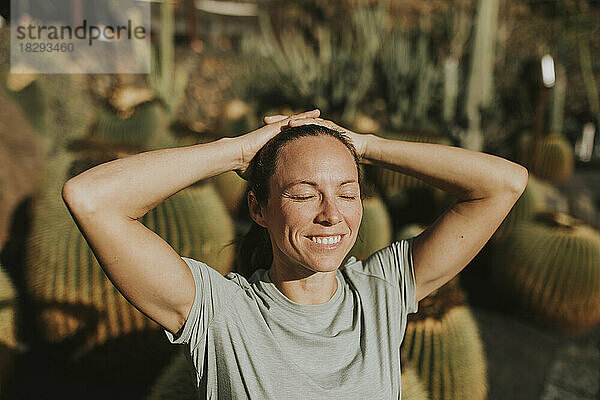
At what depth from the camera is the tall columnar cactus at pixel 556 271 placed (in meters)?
3.65

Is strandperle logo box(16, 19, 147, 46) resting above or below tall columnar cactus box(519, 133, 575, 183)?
above

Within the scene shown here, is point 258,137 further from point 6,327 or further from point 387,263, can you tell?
point 6,327

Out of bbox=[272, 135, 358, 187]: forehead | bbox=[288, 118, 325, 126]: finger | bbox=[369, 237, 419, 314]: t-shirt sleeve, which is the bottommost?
bbox=[369, 237, 419, 314]: t-shirt sleeve

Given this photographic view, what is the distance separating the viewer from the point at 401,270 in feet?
5.15

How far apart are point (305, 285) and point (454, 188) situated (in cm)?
47

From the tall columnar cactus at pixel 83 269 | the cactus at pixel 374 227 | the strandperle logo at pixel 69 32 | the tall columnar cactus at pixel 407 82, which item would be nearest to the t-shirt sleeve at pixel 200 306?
the tall columnar cactus at pixel 83 269

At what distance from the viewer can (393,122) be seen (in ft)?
24.7

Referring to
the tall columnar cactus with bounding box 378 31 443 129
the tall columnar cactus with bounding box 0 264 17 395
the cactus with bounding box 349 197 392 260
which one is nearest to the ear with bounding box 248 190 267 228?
the tall columnar cactus with bounding box 0 264 17 395

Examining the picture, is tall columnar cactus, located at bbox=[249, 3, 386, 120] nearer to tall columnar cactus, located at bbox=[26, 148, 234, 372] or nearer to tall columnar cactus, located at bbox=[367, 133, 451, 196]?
tall columnar cactus, located at bbox=[367, 133, 451, 196]

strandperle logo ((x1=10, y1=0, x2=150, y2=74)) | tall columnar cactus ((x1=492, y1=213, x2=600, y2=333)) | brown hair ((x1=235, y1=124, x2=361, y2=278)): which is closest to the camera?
brown hair ((x1=235, y1=124, x2=361, y2=278))

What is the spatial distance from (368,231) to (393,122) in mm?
4499

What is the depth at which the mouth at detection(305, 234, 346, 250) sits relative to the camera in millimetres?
1318

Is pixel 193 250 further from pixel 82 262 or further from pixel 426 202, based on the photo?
pixel 426 202

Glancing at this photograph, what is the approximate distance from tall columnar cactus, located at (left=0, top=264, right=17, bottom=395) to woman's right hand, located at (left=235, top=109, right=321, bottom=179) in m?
1.22
